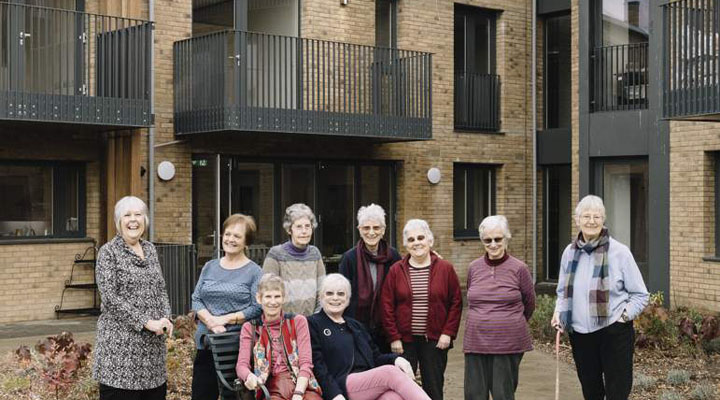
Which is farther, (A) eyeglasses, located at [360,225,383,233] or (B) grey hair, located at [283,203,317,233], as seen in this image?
(A) eyeglasses, located at [360,225,383,233]

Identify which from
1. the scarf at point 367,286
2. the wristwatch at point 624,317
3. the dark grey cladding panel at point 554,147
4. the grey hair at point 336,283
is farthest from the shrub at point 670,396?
the dark grey cladding panel at point 554,147

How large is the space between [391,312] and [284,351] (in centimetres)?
94

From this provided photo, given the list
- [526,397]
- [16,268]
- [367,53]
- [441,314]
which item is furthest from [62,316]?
[441,314]

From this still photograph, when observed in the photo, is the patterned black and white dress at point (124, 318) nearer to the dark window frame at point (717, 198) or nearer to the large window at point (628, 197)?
the dark window frame at point (717, 198)

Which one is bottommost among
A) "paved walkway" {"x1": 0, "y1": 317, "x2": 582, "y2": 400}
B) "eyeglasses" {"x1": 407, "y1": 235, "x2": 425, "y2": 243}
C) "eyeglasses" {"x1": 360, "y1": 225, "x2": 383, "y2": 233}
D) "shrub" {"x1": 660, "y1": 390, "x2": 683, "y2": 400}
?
"paved walkway" {"x1": 0, "y1": 317, "x2": 582, "y2": 400}

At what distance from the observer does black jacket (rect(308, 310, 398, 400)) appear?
6902 mm

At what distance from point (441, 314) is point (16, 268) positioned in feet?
30.5

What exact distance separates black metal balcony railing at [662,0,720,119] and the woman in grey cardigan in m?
8.65

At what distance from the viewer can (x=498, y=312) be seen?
23.9ft

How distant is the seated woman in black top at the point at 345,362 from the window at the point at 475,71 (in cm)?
1319

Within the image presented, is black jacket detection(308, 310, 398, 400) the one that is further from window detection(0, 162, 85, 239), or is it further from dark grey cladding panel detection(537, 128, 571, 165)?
dark grey cladding panel detection(537, 128, 571, 165)

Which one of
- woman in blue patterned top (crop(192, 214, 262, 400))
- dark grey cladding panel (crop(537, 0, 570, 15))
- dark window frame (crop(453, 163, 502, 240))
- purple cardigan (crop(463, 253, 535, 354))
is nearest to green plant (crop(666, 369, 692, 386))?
purple cardigan (crop(463, 253, 535, 354))

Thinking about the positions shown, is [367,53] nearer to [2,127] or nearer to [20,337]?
[2,127]

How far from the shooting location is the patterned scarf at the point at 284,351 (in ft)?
22.2
